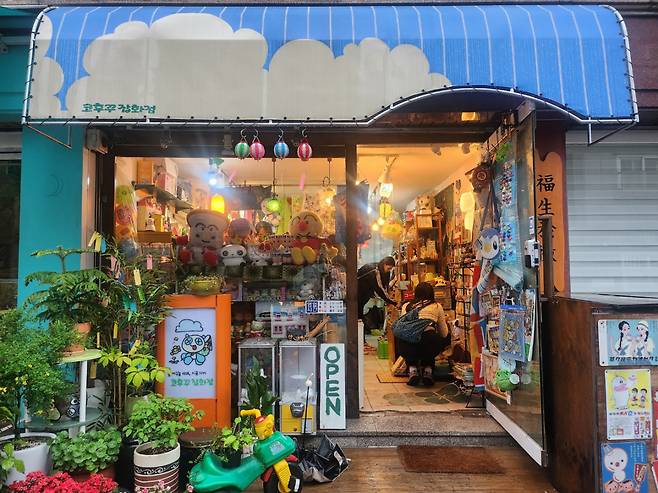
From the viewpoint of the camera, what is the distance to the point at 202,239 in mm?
5523

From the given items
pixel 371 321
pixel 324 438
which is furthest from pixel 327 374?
pixel 371 321

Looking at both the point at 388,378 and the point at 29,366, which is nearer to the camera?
the point at 29,366

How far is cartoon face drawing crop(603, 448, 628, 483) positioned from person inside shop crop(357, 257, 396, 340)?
5.14 metres

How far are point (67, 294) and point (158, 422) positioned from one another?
137 cm

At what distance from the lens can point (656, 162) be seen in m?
5.07

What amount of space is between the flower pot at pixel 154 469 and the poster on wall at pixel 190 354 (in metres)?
1.10

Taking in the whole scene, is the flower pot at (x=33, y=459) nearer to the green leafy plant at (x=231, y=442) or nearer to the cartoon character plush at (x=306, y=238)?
the green leafy plant at (x=231, y=442)

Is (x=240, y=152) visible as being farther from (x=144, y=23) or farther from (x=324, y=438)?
(x=324, y=438)

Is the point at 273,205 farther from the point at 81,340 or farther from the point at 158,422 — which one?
the point at 158,422

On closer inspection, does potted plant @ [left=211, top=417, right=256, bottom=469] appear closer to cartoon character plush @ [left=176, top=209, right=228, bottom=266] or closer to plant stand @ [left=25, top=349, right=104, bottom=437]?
plant stand @ [left=25, top=349, right=104, bottom=437]

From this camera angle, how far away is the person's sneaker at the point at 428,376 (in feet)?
20.3

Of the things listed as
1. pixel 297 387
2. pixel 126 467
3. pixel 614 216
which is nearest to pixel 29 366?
pixel 126 467

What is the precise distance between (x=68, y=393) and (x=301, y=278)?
271 centimetres

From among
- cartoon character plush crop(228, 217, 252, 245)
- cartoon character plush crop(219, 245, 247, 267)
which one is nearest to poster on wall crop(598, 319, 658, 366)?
cartoon character plush crop(219, 245, 247, 267)
